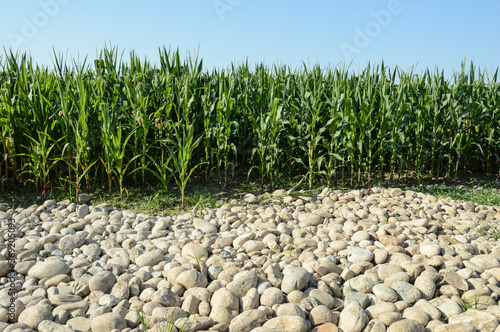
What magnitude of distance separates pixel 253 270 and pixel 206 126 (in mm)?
2630

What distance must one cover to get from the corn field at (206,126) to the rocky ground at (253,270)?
749 mm

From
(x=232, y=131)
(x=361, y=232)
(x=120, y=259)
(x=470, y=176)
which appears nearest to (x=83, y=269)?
(x=120, y=259)

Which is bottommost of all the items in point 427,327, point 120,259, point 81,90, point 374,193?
point 427,327

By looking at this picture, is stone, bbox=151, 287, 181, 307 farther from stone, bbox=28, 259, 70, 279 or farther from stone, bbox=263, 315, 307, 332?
stone, bbox=28, 259, 70, 279

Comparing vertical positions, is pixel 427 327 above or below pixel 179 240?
below

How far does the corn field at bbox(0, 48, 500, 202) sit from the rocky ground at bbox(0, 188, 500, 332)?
75 centimetres

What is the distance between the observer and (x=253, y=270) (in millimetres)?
2742

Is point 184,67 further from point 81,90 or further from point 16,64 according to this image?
point 16,64

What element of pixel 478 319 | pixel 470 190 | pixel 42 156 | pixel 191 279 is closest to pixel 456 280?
pixel 478 319

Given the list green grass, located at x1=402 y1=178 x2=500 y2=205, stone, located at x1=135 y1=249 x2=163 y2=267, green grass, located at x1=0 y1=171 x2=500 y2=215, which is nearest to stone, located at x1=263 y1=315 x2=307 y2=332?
stone, located at x1=135 y1=249 x2=163 y2=267

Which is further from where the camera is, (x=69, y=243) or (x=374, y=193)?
(x=374, y=193)

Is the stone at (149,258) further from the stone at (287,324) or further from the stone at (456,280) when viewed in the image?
the stone at (456,280)

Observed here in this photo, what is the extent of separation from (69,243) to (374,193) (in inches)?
134

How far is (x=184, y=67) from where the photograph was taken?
18.7 feet
